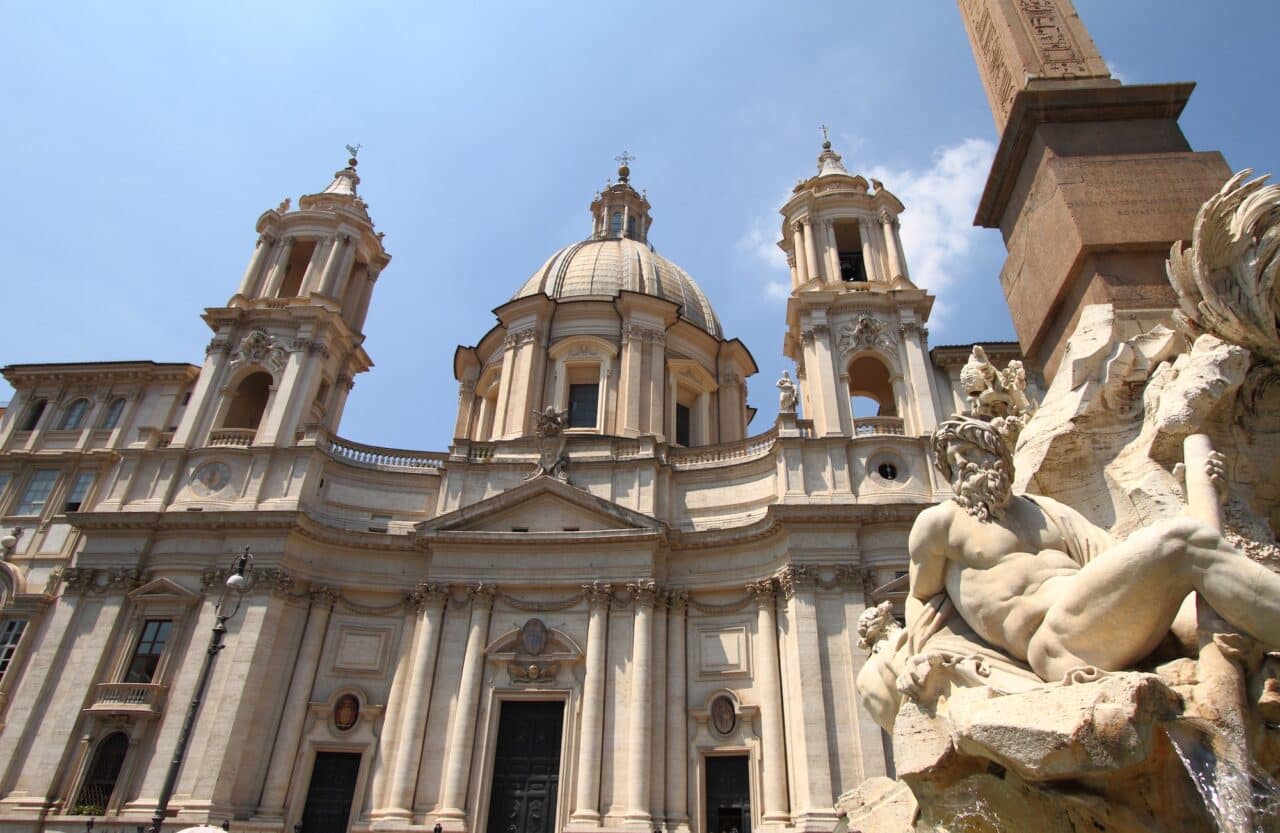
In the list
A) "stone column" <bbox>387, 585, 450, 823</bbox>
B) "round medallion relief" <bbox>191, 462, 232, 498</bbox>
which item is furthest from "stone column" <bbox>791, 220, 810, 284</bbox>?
"round medallion relief" <bbox>191, 462, 232, 498</bbox>

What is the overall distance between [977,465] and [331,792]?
66.3 ft

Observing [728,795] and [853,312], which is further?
[853,312]

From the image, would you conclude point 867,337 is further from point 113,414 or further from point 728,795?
point 113,414

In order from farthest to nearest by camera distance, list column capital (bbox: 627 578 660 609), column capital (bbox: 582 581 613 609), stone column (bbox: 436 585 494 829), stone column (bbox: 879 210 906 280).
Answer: stone column (bbox: 879 210 906 280) → column capital (bbox: 582 581 613 609) → column capital (bbox: 627 578 660 609) → stone column (bbox: 436 585 494 829)

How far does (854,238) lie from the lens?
1122 inches

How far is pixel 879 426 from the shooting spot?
2236 cm

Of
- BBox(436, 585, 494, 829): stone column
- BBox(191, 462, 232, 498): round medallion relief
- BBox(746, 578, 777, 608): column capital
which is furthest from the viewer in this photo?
BBox(191, 462, 232, 498): round medallion relief

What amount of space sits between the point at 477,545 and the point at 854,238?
57.7ft

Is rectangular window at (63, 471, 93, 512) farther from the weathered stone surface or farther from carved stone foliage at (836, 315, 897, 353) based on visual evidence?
the weathered stone surface

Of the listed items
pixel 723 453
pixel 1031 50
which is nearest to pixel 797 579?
pixel 723 453

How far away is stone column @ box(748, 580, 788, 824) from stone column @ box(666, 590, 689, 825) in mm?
1931

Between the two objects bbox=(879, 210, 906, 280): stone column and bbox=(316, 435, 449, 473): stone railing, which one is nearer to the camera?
bbox=(316, 435, 449, 473): stone railing

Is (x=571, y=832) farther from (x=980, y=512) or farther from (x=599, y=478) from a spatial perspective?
(x=980, y=512)

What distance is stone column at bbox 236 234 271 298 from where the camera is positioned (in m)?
27.7
